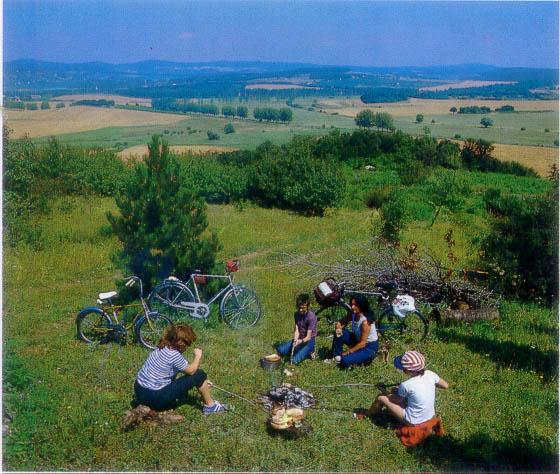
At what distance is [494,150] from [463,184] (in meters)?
36.2

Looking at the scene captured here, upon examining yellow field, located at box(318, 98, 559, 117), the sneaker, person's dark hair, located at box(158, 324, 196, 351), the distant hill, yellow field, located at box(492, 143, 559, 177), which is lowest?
yellow field, located at box(492, 143, 559, 177)

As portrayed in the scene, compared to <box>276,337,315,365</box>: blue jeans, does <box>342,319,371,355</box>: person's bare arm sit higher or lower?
higher

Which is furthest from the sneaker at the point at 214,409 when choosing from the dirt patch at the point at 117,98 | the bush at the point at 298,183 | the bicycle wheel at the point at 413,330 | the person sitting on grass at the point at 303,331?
the dirt patch at the point at 117,98

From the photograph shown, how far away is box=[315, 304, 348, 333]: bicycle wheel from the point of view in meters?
8.41

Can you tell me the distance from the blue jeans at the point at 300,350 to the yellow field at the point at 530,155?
4891 cm

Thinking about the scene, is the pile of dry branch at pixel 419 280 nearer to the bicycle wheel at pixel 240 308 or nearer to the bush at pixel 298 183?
the bicycle wheel at pixel 240 308

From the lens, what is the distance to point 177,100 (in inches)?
2633

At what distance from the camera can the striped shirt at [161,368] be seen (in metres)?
5.14

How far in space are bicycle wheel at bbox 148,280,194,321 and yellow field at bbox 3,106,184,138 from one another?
397 inches

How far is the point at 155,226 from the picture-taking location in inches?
328

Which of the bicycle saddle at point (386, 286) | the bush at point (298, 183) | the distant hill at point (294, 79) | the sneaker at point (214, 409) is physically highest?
the distant hill at point (294, 79)

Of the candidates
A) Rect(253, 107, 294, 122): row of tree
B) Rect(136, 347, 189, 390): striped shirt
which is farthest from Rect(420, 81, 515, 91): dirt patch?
Rect(136, 347, 189, 390): striped shirt

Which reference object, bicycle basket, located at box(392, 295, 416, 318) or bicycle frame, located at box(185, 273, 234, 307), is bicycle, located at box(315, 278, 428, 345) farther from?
bicycle frame, located at box(185, 273, 234, 307)

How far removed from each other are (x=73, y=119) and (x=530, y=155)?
47.5 metres
